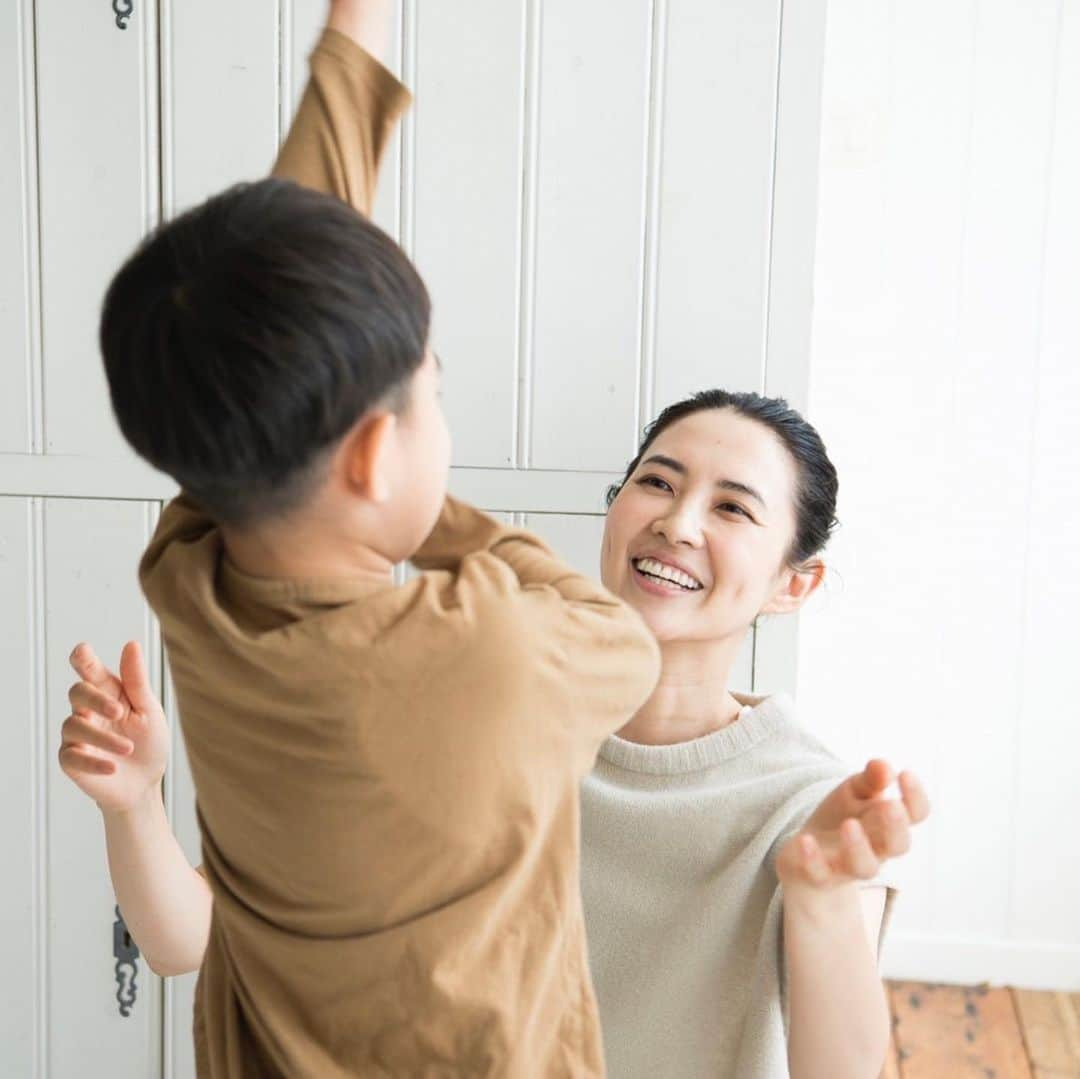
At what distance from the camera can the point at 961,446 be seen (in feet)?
8.08

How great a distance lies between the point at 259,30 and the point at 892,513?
5.04ft

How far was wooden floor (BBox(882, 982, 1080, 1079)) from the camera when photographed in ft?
7.81

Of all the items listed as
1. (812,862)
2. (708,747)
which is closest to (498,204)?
(708,747)

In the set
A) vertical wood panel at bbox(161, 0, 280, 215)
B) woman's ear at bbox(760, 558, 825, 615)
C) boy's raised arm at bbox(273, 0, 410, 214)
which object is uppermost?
vertical wood panel at bbox(161, 0, 280, 215)

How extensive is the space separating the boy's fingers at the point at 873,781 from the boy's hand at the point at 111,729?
21.8 inches

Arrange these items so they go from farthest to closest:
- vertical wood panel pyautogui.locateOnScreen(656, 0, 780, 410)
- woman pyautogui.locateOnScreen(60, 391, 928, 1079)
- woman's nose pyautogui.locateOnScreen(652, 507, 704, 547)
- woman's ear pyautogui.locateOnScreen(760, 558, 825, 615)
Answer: vertical wood panel pyautogui.locateOnScreen(656, 0, 780, 410), woman's ear pyautogui.locateOnScreen(760, 558, 825, 615), woman's nose pyautogui.locateOnScreen(652, 507, 704, 547), woman pyautogui.locateOnScreen(60, 391, 928, 1079)

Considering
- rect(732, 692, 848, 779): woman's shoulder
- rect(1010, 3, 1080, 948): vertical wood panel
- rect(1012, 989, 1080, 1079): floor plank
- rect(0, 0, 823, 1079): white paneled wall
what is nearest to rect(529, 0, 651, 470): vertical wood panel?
rect(0, 0, 823, 1079): white paneled wall

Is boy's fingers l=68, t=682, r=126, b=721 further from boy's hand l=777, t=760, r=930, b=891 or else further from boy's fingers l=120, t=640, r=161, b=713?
boy's hand l=777, t=760, r=930, b=891

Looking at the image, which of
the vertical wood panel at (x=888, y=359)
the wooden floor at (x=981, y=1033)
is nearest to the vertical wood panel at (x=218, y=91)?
the vertical wood panel at (x=888, y=359)

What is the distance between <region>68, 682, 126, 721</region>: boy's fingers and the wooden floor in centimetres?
189

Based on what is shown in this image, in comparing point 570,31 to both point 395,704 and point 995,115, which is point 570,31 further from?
point 995,115

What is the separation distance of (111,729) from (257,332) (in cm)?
50

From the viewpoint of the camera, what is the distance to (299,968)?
777 millimetres

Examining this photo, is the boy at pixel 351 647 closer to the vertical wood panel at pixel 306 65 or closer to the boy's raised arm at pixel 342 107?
the boy's raised arm at pixel 342 107
